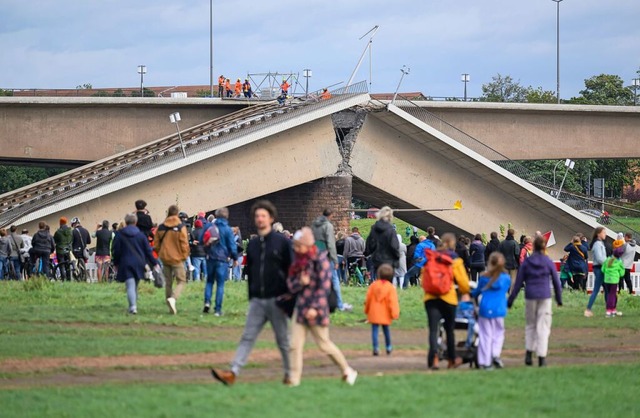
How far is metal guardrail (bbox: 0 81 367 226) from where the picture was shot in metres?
41.1

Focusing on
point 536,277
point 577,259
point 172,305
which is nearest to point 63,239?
point 172,305

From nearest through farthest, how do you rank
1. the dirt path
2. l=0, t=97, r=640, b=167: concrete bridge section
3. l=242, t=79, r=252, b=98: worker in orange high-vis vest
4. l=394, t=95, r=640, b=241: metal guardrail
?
the dirt path, l=0, t=97, r=640, b=167: concrete bridge section, l=394, t=95, r=640, b=241: metal guardrail, l=242, t=79, r=252, b=98: worker in orange high-vis vest

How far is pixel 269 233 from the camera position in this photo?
1395cm

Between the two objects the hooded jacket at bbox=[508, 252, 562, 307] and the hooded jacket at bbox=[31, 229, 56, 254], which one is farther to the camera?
the hooded jacket at bbox=[31, 229, 56, 254]

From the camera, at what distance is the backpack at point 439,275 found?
15961mm

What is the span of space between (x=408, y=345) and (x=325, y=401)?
6.38m

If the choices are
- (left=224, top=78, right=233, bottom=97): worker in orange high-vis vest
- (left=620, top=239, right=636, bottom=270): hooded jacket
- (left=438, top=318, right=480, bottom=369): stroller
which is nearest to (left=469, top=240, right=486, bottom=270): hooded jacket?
(left=620, top=239, right=636, bottom=270): hooded jacket

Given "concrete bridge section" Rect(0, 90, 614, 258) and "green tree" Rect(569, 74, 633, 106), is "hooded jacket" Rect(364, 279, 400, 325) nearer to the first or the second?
"concrete bridge section" Rect(0, 90, 614, 258)

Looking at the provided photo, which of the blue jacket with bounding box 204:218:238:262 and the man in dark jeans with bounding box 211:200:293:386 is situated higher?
the blue jacket with bounding box 204:218:238:262

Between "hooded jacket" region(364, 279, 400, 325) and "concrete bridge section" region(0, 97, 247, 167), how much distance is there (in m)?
31.2

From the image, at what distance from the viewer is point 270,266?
45.7 ft

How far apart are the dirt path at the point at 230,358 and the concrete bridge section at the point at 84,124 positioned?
28.6m

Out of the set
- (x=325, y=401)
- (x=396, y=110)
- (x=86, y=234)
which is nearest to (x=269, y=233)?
(x=325, y=401)

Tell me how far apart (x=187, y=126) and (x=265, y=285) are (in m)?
36.5
